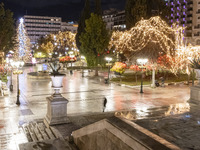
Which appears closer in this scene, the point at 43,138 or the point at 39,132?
the point at 43,138

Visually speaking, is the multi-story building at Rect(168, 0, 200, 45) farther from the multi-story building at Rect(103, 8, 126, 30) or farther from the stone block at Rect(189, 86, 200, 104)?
the stone block at Rect(189, 86, 200, 104)

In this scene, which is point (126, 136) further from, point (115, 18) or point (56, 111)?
point (115, 18)

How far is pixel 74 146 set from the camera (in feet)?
31.6

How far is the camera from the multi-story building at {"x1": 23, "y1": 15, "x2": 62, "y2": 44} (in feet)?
503

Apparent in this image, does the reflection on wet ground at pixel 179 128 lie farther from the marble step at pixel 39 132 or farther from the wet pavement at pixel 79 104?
the marble step at pixel 39 132

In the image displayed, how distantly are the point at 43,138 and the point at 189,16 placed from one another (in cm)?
8524

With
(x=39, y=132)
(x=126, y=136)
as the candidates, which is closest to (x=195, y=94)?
(x=39, y=132)

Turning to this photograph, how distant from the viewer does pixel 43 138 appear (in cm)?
1103

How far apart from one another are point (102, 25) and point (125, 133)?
31.8 meters

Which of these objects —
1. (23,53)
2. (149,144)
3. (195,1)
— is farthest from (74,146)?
(195,1)

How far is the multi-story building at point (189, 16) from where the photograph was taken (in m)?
82.1

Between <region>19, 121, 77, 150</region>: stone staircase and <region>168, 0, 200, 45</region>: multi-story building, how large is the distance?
73.5 meters

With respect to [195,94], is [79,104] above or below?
below

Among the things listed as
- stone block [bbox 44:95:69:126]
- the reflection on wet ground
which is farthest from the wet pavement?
the reflection on wet ground
